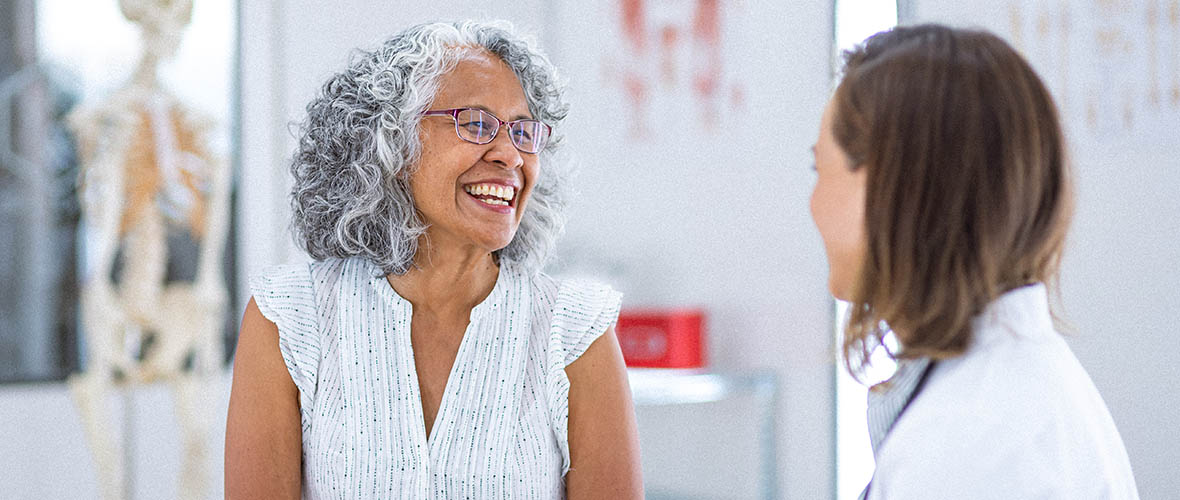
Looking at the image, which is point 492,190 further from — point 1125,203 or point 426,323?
point 1125,203

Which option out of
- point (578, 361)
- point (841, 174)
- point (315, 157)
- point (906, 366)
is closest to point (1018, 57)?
point (841, 174)

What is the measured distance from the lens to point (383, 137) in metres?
1.67

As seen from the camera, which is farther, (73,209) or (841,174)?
(73,209)

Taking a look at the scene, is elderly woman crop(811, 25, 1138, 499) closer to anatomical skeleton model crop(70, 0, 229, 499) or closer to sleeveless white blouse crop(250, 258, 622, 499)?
sleeveless white blouse crop(250, 258, 622, 499)

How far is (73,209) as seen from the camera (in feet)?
10.2

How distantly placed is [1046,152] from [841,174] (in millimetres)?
189

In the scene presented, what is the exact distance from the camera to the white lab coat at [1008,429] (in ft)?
2.90

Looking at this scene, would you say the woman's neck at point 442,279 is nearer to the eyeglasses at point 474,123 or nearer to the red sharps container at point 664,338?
the eyeglasses at point 474,123

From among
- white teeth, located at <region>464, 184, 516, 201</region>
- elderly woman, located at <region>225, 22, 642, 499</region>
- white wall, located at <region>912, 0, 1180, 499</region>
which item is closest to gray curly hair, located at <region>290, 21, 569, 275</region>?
elderly woman, located at <region>225, 22, 642, 499</region>

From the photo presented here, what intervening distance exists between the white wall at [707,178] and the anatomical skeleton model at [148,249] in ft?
0.60

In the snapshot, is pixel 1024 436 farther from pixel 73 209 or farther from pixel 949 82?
pixel 73 209

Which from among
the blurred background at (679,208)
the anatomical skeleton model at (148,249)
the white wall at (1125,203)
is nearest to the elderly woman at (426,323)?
the blurred background at (679,208)

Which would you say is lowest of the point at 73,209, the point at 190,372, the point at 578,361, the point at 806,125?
the point at 190,372

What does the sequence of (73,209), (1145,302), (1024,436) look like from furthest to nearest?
(73,209) < (1145,302) < (1024,436)
